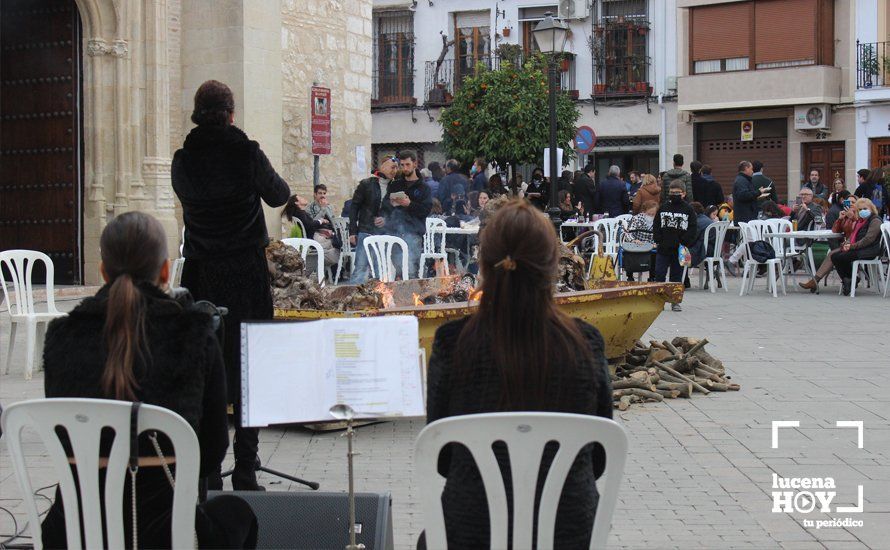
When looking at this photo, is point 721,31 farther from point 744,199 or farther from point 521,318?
point 521,318

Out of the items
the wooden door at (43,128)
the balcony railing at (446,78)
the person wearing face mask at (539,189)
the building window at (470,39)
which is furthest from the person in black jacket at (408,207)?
the building window at (470,39)

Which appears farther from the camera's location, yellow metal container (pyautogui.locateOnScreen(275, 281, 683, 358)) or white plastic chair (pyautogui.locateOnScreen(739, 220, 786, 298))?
white plastic chair (pyautogui.locateOnScreen(739, 220, 786, 298))

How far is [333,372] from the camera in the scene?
3.61 meters

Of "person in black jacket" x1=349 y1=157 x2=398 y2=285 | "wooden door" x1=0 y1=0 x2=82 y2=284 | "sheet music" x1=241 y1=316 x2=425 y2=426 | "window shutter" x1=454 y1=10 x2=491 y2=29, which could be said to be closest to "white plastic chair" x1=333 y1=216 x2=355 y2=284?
"person in black jacket" x1=349 y1=157 x2=398 y2=285

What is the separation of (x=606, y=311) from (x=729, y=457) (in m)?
1.85

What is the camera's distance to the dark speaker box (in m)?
4.30

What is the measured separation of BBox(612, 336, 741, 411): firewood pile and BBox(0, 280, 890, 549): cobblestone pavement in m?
0.13

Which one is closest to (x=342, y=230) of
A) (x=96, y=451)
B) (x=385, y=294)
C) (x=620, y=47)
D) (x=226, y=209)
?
(x=385, y=294)

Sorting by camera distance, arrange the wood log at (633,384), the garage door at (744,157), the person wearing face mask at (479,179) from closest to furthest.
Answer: the wood log at (633,384), the person wearing face mask at (479,179), the garage door at (744,157)

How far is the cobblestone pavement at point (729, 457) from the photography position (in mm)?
5074

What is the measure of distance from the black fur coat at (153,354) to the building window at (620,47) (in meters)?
31.5

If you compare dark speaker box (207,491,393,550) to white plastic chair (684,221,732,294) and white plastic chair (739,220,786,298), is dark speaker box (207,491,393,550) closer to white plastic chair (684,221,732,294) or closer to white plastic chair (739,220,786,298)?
white plastic chair (739,220,786,298)

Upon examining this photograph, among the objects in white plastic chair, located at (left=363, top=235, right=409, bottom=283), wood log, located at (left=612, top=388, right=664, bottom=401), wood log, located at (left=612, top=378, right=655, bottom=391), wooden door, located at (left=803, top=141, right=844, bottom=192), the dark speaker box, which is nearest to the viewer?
the dark speaker box

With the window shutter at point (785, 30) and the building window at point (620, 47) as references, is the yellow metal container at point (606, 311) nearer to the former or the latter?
the window shutter at point (785, 30)
